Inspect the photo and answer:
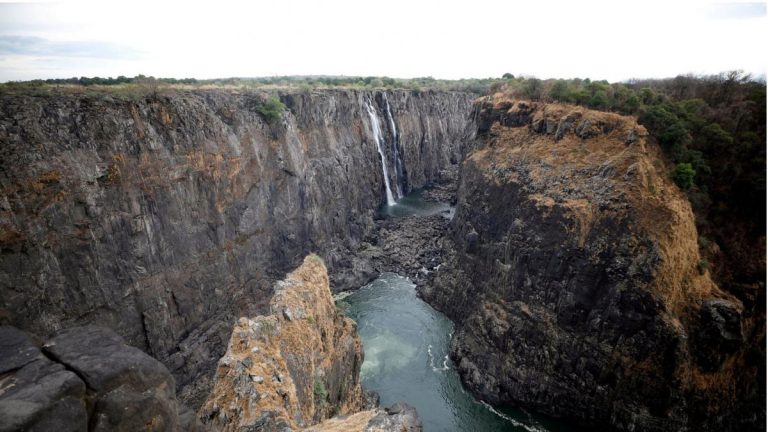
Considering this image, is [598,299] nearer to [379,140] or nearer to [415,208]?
[415,208]

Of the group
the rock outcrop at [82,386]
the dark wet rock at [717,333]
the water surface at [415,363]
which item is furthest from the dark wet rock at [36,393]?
the dark wet rock at [717,333]

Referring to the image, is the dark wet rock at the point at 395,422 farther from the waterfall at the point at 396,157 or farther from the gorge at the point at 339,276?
the waterfall at the point at 396,157

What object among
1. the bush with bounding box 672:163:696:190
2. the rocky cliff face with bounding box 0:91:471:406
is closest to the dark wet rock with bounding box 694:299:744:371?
the bush with bounding box 672:163:696:190

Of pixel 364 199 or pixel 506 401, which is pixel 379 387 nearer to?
pixel 506 401

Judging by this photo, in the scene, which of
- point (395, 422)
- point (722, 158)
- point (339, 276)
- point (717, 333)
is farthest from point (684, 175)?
point (339, 276)

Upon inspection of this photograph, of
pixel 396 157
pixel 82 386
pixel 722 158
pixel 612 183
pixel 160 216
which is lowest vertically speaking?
pixel 396 157

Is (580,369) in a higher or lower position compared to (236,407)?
lower

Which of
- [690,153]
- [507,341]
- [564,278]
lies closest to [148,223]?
[507,341]
